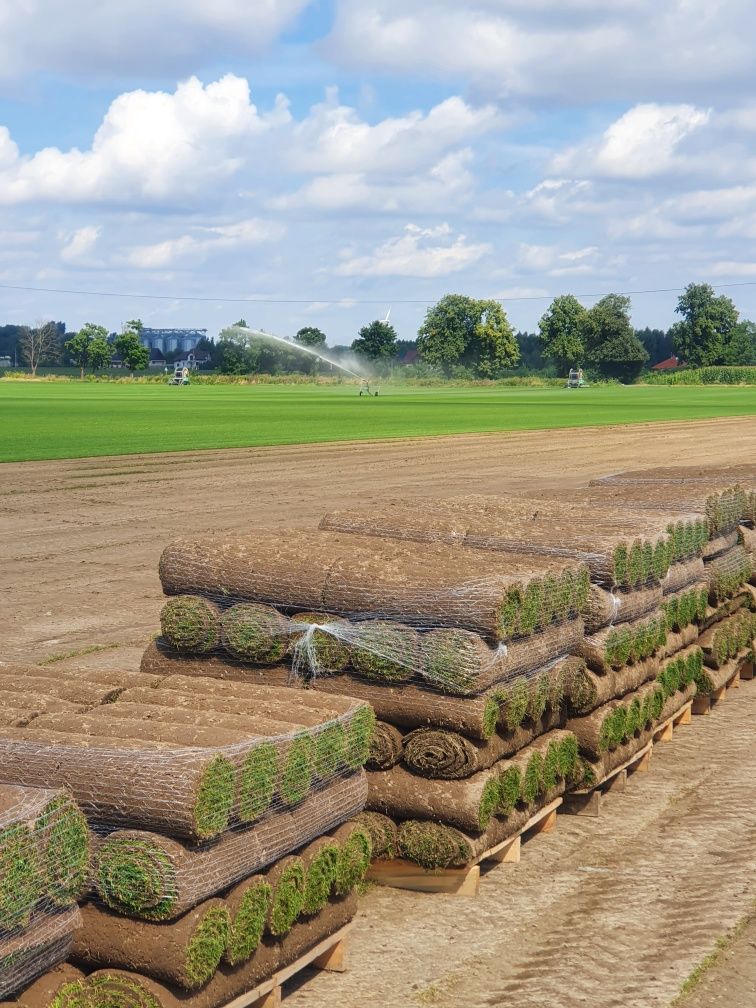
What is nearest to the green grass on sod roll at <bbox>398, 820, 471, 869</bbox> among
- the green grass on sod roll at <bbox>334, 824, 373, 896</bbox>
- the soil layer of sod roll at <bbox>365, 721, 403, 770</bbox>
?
the soil layer of sod roll at <bbox>365, 721, 403, 770</bbox>

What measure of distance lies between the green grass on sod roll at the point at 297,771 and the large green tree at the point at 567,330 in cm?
16835

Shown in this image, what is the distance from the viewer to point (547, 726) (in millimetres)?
8336

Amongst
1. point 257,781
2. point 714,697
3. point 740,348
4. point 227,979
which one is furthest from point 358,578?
point 740,348

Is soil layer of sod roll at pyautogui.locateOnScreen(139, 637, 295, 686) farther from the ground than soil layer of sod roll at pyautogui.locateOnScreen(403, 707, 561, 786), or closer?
farther from the ground

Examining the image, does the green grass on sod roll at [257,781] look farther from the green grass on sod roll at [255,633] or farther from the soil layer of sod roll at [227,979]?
the green grass on sod roll at [255,633]

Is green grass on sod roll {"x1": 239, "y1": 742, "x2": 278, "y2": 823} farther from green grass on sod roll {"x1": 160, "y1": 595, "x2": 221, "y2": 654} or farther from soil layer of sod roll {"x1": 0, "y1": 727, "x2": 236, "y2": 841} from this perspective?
green grass on sod roll {"x1": 160, "y1": 595, "x2": 221, "y2": 654}

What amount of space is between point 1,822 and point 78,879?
19.3 inches

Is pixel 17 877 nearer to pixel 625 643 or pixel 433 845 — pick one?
pixel 433 845

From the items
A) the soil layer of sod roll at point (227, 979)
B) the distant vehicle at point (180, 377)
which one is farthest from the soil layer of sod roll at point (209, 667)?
the distant vehicle at point (180, 377)

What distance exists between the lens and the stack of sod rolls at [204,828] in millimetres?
5250

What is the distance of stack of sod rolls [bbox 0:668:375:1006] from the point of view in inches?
207

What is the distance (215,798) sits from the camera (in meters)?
5.41

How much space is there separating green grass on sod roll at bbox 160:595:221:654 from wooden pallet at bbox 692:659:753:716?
523cm

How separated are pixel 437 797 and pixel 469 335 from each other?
557ft
